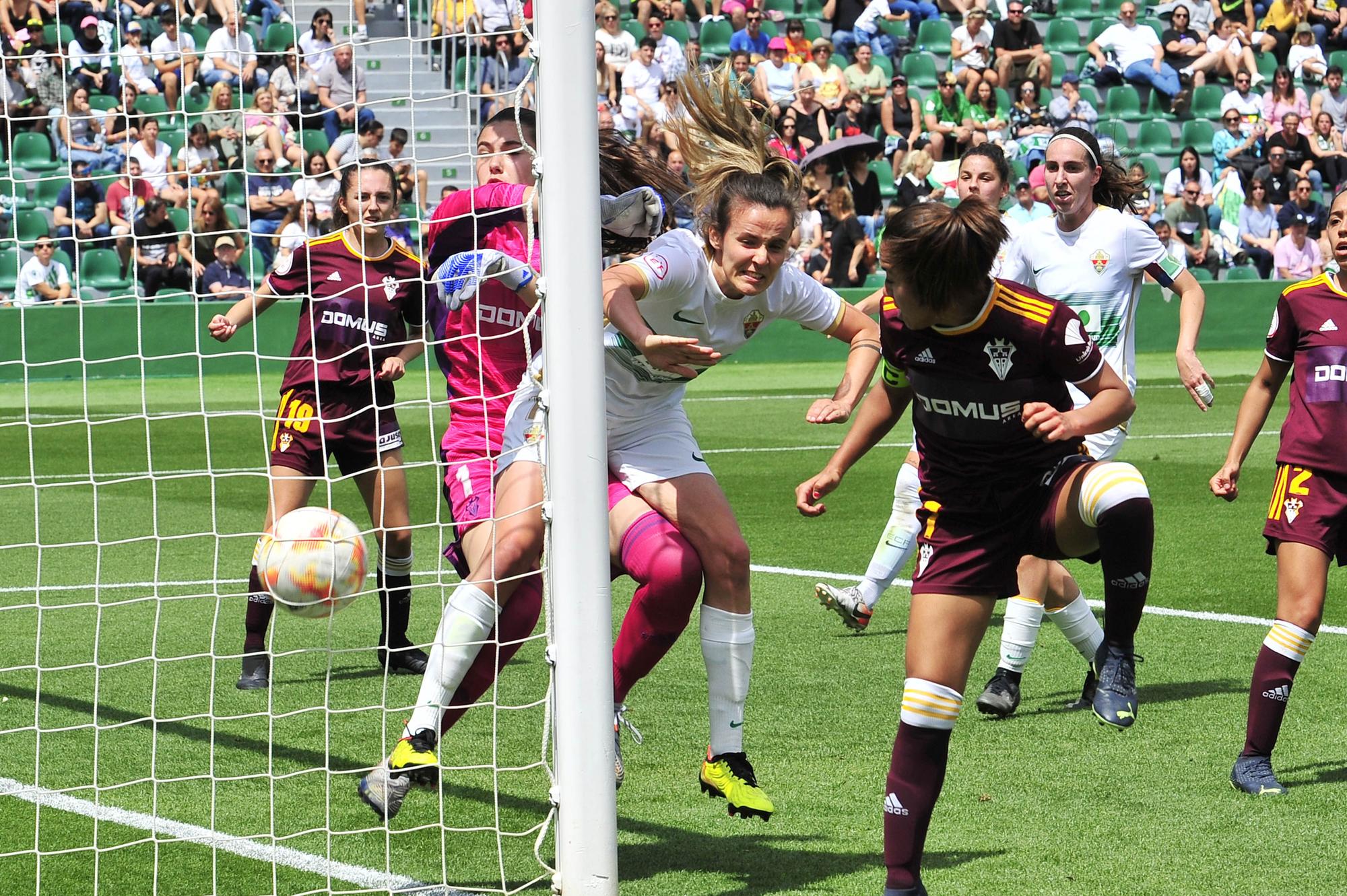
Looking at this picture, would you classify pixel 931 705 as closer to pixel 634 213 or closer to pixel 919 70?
pixel 634 213

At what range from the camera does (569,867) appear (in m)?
3.50

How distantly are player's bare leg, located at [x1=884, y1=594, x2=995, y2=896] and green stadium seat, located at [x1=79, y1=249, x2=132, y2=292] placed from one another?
393 inches

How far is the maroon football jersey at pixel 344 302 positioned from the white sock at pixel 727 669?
2.52 m

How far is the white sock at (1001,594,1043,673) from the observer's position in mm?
5602

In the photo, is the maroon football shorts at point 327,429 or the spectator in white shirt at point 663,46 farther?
the spectator in white shirt at point 663,46

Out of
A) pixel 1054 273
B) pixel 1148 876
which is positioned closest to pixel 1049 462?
pixel 1148 876

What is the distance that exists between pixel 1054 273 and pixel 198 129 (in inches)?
165

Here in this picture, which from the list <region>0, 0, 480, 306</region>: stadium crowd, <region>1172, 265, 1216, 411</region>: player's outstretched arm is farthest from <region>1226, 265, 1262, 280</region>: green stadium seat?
<region>1172, 265, 1216, 411</region>: player's outstretched arm

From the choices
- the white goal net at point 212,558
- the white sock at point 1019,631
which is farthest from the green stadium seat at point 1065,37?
the white sock at point 1019,631

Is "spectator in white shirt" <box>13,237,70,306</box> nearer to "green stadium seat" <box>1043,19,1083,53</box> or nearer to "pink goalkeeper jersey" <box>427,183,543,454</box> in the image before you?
"pink goalkeeper jersey" <box>427,183,543,454</box>

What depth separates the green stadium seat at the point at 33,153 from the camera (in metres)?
8.20

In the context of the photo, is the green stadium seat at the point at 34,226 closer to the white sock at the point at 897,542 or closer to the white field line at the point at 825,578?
the white field line at the point at 825,578

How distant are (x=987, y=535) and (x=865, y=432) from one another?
52 cm

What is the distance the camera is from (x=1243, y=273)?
22.4 metres
